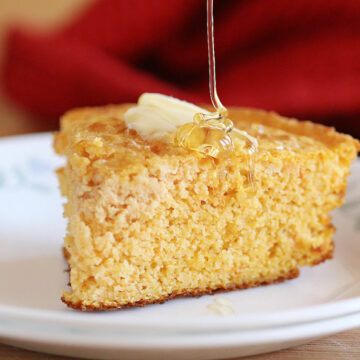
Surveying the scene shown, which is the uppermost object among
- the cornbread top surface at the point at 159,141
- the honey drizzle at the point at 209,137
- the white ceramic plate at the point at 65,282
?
the honey drizzle at the point at 209,137

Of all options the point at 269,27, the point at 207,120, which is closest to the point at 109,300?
the point at 207,120

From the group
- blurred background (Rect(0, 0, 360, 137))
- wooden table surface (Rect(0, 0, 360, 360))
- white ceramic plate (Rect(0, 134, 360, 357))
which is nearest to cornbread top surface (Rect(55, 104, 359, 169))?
white ceramic plate (Rect(0, 134, 360, 357))

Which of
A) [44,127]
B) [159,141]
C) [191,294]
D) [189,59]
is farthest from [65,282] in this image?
[189,59]

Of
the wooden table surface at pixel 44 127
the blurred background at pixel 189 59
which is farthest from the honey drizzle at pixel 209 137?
the blurred background at pixel 189 59

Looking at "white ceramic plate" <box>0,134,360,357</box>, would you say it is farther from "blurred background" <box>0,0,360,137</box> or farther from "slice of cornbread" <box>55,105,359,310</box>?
"blurred background" <box>0,0,360,137</box>

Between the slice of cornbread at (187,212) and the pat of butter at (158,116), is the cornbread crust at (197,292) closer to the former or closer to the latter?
the slice of cornbread at (187,212)

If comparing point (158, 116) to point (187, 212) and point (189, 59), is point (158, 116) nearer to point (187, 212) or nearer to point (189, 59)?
Answer: point (187, 212)
